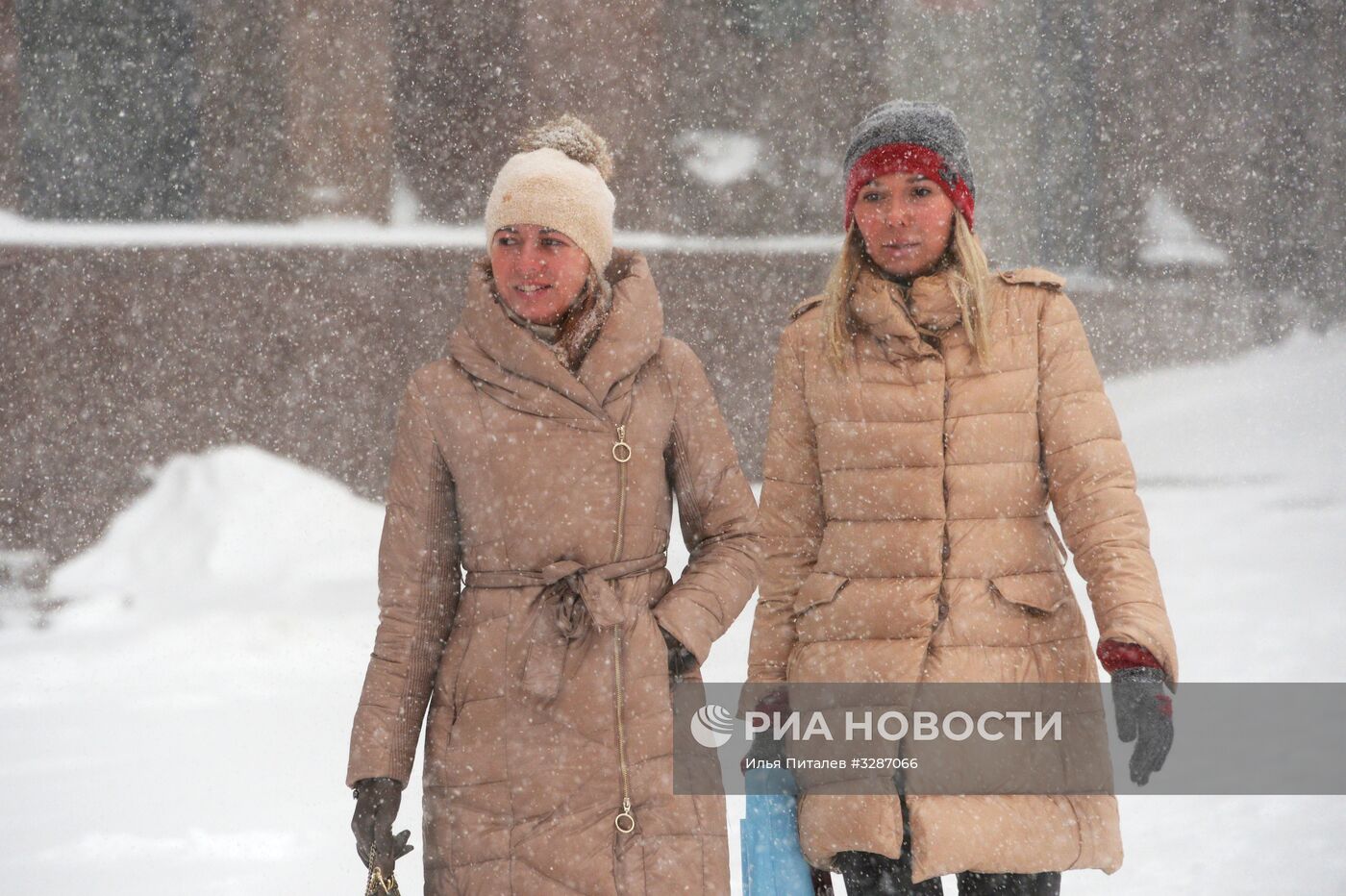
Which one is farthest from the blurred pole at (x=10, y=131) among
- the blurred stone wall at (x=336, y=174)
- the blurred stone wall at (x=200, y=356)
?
the blurred stone wall at (x=200, y=356)

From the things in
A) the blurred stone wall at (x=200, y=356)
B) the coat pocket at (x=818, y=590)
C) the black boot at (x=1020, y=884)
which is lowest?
the black boot at (x=1020, y=884)

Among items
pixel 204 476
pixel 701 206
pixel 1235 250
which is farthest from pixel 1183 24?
pixel 204 476

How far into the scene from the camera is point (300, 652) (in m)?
6.19

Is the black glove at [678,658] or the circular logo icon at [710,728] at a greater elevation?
the black glove at [678,658]

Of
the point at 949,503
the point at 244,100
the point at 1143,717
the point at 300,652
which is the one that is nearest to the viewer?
the point at 1143,717

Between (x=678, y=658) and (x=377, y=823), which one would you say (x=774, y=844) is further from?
(x=377, y=823)

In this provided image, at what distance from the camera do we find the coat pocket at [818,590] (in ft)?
8.40

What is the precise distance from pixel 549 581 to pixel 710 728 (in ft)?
1.25

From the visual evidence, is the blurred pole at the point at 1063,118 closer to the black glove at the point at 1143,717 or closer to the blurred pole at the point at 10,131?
the blurred pole at the point at 10,131

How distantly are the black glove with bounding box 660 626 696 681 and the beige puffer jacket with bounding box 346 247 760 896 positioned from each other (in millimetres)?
28

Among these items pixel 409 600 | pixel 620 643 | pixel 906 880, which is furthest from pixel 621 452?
pixel 906 880

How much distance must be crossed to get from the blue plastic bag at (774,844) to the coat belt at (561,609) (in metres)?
0.49

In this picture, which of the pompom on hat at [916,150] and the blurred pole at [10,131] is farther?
the blurred pole at [10,131]

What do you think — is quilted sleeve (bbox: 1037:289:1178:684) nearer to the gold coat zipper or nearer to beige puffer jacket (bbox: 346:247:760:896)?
beige puffer jacket (bbox: 346:247:760:896)
